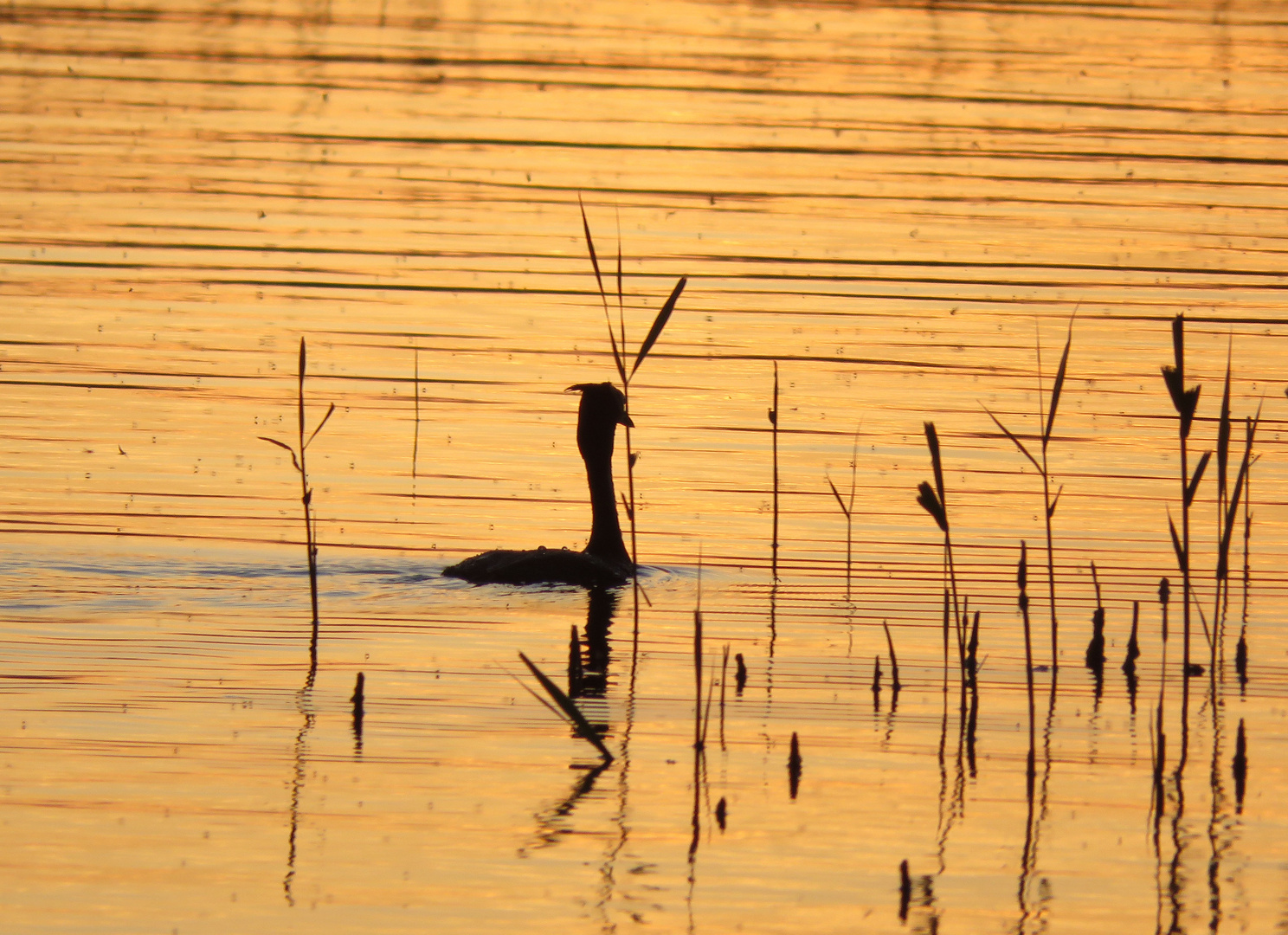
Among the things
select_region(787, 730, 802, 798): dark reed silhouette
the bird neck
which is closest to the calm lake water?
select_region(787, 730, 802, 798): dark reed silhouette

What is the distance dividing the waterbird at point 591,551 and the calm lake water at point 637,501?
20 cm

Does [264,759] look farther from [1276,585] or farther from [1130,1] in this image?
[1130,1]

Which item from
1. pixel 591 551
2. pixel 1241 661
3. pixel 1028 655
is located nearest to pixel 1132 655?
pixel 1241 661

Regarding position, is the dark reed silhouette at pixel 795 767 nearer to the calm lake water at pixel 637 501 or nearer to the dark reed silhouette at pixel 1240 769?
the calm lake water at pixel 637 501

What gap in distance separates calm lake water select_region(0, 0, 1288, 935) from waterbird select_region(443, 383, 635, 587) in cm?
20

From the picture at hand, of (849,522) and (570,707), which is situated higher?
(849,522)

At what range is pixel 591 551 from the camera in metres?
13.5

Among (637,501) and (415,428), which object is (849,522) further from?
(415,428)

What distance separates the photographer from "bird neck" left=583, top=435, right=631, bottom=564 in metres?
13.4

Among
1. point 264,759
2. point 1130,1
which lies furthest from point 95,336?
point 1130,1

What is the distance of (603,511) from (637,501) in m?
1.20

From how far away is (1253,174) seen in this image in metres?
28.4

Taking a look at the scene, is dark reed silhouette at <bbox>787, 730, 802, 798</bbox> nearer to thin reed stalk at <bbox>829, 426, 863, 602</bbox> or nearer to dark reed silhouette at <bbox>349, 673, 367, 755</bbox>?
dark reed silhouette at <bbox>349, 673, 367, 755</bbox>

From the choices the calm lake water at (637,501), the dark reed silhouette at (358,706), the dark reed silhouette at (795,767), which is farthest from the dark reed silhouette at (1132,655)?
the dark reed silhouette at (358,706)
